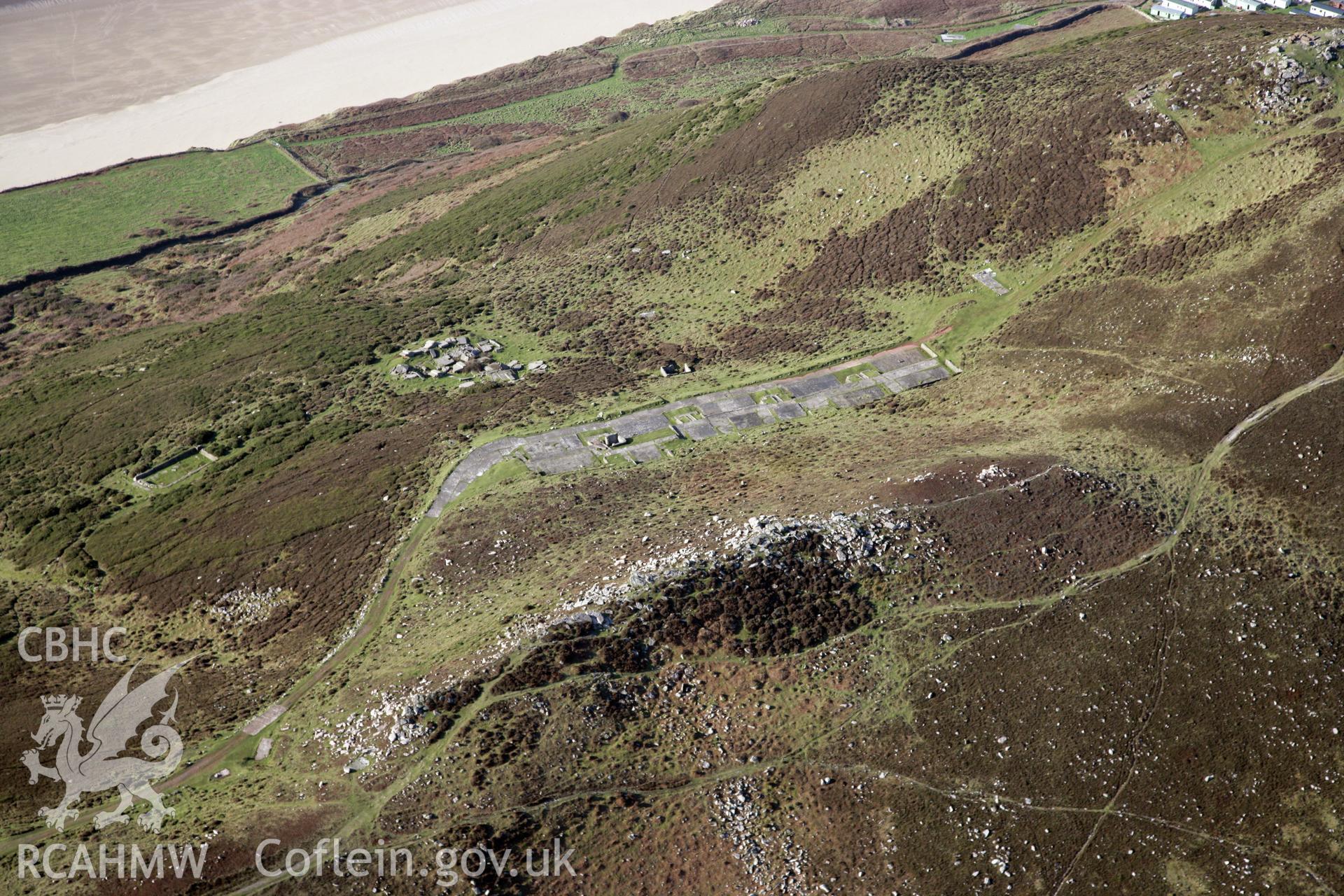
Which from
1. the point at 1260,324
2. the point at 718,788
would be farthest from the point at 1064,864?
the point at 1260,324

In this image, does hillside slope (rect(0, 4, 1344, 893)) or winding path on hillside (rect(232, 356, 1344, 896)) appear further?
hillside slope (rect(0, 4, 1344, 893))

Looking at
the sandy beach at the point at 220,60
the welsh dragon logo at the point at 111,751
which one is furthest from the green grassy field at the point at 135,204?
the welsh dragon logo at the point at 111,751

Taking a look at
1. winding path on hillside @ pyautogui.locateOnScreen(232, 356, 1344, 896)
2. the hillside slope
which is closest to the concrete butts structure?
the hillside slope

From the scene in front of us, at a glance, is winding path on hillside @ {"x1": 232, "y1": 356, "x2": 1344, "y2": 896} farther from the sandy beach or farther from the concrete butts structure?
the sandy beach

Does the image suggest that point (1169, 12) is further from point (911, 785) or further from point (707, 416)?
point (911, 785)

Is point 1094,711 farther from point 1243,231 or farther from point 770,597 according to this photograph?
point 1243,231

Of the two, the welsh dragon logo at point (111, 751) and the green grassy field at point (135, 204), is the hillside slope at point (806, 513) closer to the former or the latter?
the welsh dragon logo at point (111, 751)
